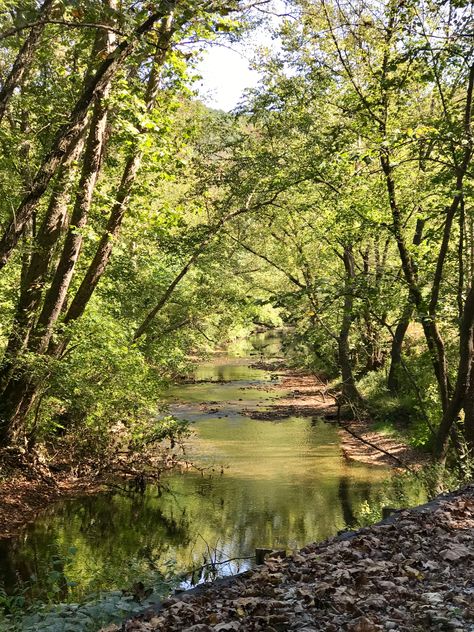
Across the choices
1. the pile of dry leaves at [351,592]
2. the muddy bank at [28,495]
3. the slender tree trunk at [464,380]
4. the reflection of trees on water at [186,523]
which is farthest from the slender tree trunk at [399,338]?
the muddy bank at [28,495]

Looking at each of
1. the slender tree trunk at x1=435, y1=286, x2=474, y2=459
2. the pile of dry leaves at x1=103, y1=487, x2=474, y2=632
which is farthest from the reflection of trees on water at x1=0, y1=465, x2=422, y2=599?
the pile of dry leaves at x1=103, y1=487, x2=474, y2=632

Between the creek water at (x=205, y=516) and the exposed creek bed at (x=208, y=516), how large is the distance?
21 mm

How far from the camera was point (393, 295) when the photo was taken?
10727 mm

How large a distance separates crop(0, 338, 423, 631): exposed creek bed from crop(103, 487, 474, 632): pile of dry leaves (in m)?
0.77

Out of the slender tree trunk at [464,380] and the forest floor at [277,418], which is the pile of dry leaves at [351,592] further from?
the forest floor at [277,418]

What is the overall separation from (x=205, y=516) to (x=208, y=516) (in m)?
0.06

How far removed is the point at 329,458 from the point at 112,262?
8.16 m

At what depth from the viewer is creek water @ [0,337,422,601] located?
8281mm

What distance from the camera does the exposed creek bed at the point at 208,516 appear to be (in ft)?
26.6

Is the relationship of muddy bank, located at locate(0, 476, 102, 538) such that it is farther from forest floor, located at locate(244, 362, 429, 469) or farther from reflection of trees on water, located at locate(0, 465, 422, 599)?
forest floor, located at locate(244, 362, 429, 469)

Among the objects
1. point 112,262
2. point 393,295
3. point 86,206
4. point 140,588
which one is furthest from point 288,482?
point 140,588

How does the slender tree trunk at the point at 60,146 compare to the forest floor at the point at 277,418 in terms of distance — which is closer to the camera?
the slender tree trunk at the point at 60,146

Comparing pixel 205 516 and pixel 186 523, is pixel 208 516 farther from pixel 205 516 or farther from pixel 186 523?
pixel 186 523

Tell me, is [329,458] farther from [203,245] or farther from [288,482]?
[203,245]
